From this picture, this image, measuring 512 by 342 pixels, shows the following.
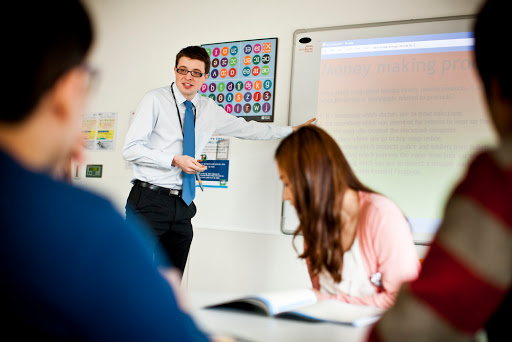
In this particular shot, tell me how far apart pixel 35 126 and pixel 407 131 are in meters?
2.23

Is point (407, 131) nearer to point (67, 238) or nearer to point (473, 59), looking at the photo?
point (473, 59)

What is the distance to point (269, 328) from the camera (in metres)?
0.84

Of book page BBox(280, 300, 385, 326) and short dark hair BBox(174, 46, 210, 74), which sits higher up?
short dark hair BBox(174, 46, 210, 74)

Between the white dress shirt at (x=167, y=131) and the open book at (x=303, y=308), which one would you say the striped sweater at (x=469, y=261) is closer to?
the open book at (x=303, y=308)

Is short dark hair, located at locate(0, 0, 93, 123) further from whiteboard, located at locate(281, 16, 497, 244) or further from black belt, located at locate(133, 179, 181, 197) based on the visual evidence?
whiteboard, located at locate(281, 16, 497, 244)

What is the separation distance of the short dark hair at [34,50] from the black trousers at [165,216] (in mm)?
1925

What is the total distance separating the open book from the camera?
91 centimetres

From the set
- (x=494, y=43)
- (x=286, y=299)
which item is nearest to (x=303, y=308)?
(x=286, y=299)

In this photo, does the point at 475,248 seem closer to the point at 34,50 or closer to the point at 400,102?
the point at 34,50

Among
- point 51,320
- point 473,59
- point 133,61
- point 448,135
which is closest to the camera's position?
point 51,320

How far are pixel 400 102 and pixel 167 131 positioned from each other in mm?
1408

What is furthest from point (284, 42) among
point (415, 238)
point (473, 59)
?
point (473, 59)

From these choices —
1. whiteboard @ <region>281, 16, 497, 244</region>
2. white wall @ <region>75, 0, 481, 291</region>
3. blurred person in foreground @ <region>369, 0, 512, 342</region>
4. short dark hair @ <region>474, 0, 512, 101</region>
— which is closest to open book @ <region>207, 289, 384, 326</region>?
blurred person in foreground @ <region>369, 0, 512, 342</region>

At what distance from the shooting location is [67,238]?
38cm
